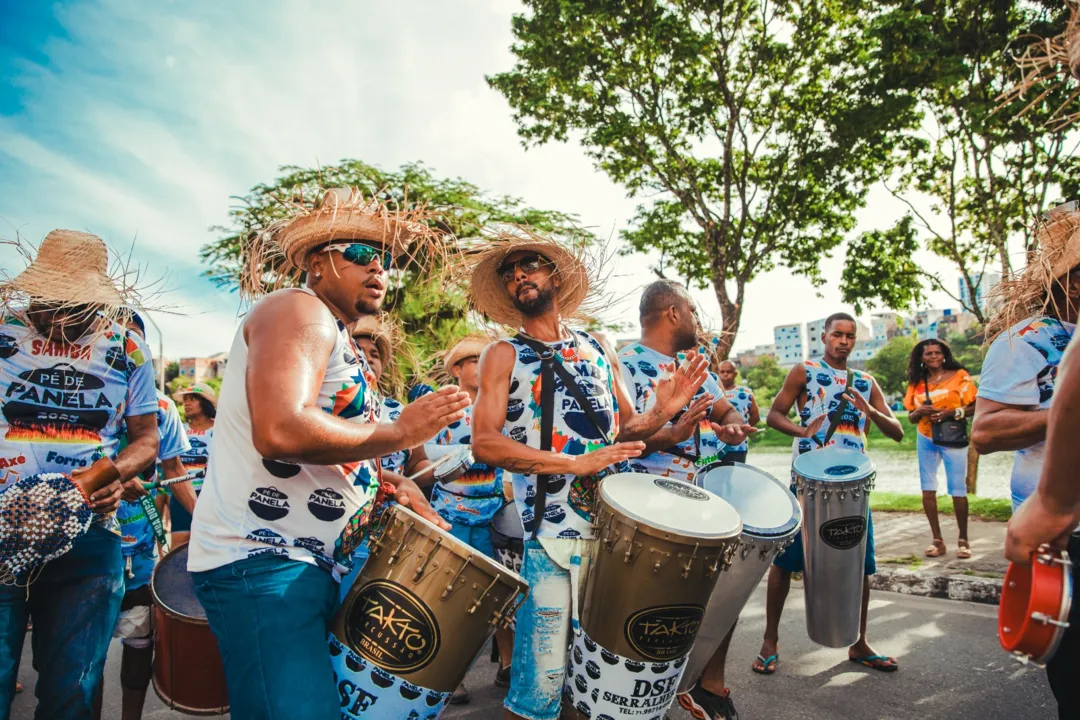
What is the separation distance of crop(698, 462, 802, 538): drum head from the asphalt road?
1.24 m

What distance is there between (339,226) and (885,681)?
401 centimetres

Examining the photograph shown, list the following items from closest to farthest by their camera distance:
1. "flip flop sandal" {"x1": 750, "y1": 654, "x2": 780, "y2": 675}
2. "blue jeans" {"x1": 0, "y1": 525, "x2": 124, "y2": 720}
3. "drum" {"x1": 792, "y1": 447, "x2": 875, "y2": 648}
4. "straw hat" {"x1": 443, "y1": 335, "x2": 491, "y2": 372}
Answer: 1. "blue jeans" {"x1": 0, "y1": 525, "x2": 124, "y2": 720}
2. "drum" {"x1": 792, "y1": 447, "x2": 875, "y2": 648}
3. "flip flop sandal" {"x1": 750, "y1": 654, "x2": 780, "y2": 675}
4. "straw hat" {"x1": 443, "y1": 335, "x2": 491, "y2": 372}

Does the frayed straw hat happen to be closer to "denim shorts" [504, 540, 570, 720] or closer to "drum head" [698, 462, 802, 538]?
"drum head" [698, 462, 802, 538]

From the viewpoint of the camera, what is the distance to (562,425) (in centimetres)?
287

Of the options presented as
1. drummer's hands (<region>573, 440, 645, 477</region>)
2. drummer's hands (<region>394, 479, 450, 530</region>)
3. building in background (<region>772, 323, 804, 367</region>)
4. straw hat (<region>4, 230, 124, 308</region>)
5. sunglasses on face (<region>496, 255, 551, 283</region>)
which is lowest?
building in background (<region>772, 323, 804, 367</region>)

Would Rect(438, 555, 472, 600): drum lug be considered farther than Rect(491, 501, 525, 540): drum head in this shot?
No

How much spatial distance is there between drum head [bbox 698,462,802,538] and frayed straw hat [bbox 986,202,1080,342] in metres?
1.24

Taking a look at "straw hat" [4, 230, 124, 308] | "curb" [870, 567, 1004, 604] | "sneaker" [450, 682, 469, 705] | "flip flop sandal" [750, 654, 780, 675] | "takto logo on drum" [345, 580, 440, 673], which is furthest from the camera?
"curb" [870, 567, 1004, 604]

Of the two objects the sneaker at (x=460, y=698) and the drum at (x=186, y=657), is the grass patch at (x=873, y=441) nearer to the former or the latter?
the sneaker at (x=460, y=698)

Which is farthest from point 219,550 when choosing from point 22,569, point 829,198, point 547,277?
point 829,198

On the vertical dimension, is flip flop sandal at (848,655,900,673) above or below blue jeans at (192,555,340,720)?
below

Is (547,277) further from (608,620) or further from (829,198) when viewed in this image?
(829,198)

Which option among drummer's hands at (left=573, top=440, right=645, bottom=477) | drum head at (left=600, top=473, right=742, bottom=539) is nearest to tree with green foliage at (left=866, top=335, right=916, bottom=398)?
drum head at (left=600, top=473, right=742, bottom=539)

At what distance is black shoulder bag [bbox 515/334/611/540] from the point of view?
2.79m
